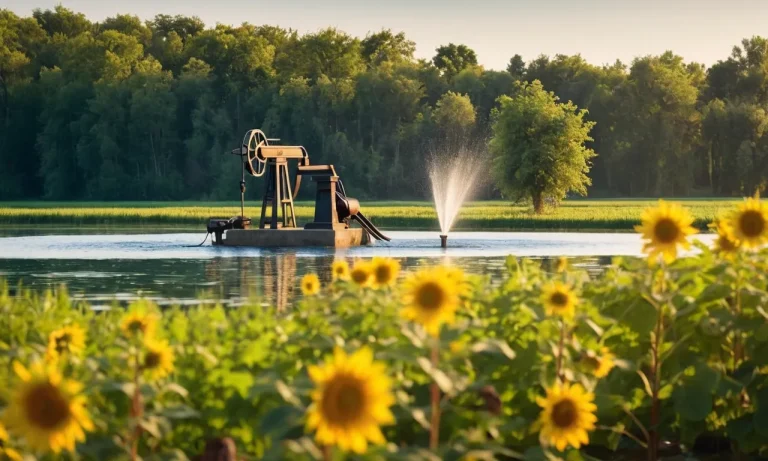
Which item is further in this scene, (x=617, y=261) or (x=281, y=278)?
(x=281, y=278)

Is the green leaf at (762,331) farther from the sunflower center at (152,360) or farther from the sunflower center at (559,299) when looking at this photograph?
the sunflower center at (152,360)

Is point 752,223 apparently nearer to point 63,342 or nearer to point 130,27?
point 63,342

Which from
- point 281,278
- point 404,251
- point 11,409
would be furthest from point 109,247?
point 11,409

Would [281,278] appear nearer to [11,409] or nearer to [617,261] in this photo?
[617,261]

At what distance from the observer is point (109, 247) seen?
3312 cm

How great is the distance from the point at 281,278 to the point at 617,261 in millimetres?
15007

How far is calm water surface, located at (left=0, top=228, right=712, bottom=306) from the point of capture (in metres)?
19.3

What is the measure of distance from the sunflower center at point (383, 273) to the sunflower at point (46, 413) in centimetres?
258

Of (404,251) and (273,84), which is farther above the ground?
(273,84)

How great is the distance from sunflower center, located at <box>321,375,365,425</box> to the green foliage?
1.43m

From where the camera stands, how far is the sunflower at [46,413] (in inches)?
133

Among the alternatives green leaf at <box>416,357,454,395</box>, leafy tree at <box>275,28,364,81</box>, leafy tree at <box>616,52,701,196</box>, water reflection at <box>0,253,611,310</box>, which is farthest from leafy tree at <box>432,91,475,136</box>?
green leaf at <box>416,357,454,395</box>

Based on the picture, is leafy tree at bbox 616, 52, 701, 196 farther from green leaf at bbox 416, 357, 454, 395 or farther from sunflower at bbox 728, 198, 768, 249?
green leaf at bbox 416, 357, 454, 395

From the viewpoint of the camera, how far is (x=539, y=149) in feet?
208
